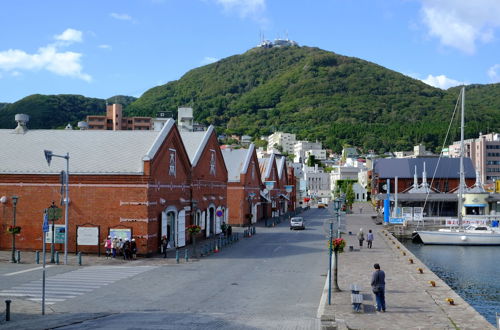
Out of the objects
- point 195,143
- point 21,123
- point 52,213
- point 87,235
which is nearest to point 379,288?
point 52,213

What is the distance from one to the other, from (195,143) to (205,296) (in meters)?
30.7

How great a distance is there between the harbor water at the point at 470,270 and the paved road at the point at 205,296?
8390 mm

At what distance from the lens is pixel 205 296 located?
22625 mm

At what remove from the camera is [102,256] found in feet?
118

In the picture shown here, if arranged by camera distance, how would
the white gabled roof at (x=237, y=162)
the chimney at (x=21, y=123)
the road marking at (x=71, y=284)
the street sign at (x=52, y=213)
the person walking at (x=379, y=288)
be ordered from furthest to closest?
1. the white gabled roof at (x=237, y=162)
2. the chimney at (x=21, y=123)
3. the street sign at (x=52, y=213)
4. the road marking at (x=71, y=284)
5. the person walking at (x=379, y=288)

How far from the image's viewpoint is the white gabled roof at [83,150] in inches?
1496

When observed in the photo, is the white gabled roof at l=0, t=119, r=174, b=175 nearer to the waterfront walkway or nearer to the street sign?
the street sign

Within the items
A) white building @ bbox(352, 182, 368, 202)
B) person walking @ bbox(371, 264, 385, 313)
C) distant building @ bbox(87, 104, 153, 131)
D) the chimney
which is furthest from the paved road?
distant building @ bbox(87, 104, 153, 131)

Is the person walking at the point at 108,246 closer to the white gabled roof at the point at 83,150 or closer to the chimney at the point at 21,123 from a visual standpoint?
the white gabled roof at the point at 83,150

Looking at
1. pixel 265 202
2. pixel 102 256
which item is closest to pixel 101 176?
pixel 102 256

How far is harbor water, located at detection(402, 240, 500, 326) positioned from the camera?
95.2ft

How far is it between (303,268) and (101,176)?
51.2 ft

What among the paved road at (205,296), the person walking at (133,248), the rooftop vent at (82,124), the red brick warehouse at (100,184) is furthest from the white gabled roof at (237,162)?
the person walking at (133,248)

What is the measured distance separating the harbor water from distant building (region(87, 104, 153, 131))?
475 feet
